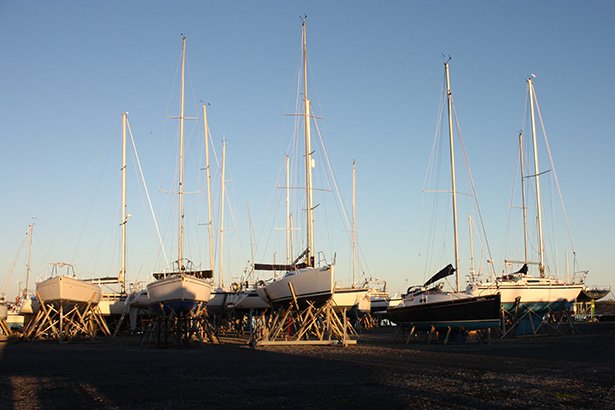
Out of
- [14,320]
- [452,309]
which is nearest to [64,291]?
[452,309]

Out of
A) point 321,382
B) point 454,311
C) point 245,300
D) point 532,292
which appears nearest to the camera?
point 321,382

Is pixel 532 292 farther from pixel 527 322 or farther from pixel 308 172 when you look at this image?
pixel 308 172

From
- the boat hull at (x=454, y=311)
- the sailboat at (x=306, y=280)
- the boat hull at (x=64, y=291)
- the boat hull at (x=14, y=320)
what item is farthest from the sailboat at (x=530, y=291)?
the boat hull at (x=14, y=320)

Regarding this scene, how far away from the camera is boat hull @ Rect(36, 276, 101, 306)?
30.2 metres

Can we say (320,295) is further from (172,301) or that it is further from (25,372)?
(25,372)

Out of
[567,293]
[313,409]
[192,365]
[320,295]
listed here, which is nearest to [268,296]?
[320,295]

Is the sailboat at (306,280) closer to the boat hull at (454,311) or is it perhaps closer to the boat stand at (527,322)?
the boat hull at (454,311)

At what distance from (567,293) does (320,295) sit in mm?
16123

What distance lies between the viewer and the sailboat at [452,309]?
24250mm

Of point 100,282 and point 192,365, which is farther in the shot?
point 100,282

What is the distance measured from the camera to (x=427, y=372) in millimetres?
13859

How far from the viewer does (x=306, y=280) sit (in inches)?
992

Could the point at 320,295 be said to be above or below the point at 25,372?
above

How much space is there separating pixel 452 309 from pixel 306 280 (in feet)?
21.9
